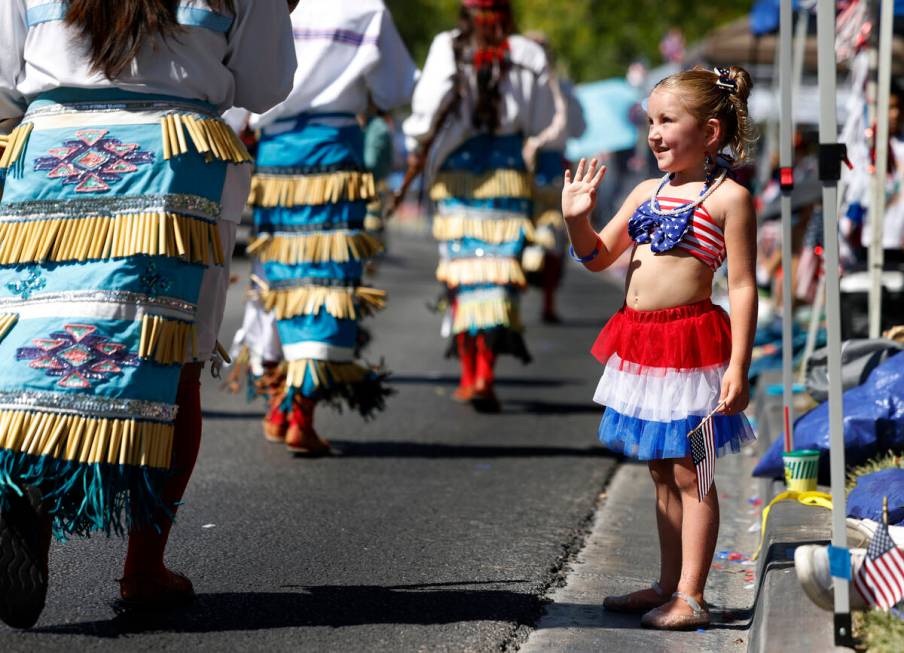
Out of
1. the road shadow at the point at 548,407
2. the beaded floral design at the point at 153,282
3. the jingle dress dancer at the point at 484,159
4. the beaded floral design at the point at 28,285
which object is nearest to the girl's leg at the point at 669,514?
the beaded floral design at the point at 153,282

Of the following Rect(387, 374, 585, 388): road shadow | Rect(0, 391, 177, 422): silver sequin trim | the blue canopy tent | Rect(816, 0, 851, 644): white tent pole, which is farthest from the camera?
the blue canopy tent

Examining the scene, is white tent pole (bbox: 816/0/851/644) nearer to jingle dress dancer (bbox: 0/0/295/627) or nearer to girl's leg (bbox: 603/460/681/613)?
girl's leg (bbox: 603/460/681/613)

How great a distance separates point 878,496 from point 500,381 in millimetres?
4937

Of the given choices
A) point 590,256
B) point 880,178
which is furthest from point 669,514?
point 880,178

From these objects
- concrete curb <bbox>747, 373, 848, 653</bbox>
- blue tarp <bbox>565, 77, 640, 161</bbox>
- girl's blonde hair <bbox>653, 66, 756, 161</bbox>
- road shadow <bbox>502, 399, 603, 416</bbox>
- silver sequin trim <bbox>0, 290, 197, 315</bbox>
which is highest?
blue tarp <bbox>565, 77, 640, 161</bbox>

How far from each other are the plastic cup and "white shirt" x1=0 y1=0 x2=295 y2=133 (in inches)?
79.2

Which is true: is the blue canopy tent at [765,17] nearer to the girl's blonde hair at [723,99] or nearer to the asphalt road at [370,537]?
the asphalt road at [370,537]

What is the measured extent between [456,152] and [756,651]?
15.5ft

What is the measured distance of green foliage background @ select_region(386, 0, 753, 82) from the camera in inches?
1188

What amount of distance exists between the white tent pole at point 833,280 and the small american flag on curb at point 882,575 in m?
0.12

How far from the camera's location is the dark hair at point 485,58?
25.0 ft

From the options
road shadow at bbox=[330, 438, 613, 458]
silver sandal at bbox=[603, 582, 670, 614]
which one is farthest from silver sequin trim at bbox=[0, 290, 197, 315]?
road shadow at bbox=[330, 438, 613, 458]

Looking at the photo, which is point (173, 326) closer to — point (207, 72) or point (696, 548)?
point (207, 72)

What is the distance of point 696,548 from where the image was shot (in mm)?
3891
